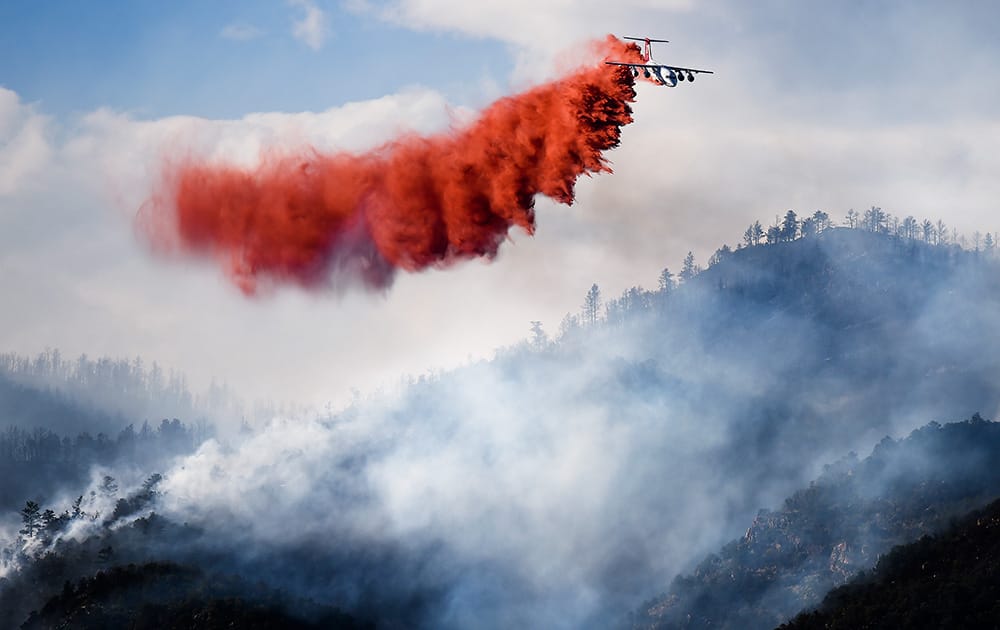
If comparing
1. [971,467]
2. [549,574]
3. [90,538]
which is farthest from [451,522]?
[971,467]

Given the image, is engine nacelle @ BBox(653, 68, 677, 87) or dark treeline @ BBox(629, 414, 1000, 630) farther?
dark treeline @ BBox(629, 414, 1000, 630)

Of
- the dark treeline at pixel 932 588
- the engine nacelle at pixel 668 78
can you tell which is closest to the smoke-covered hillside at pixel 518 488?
the dark treeline at pixel 932 588

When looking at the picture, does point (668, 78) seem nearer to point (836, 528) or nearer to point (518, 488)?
point (836, 528)

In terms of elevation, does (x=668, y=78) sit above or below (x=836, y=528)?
above

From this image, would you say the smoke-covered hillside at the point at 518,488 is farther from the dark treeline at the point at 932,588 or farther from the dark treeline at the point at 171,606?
the dark treeline at the point at 932,588

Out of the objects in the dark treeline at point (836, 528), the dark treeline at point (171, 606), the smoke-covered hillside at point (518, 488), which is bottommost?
the dark treeline at point (836, 528)

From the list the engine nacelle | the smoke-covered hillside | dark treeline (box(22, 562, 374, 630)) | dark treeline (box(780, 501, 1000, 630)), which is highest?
the smoke-covered hillside

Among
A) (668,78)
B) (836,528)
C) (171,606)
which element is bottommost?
(836,528)

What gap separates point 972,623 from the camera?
64688mm

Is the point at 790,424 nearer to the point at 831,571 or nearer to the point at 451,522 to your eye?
the point at 451,522

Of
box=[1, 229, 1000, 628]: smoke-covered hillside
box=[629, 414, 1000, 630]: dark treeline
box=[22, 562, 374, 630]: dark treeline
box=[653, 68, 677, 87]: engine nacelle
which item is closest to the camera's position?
box=[653, 68, 677, 87]: engine nacelle

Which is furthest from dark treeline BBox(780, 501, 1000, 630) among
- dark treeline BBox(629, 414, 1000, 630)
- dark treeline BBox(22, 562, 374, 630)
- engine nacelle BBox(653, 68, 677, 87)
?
dark treeline BBox(22, 562, 374, 630)

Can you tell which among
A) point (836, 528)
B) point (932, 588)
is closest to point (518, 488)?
point (836, 528)

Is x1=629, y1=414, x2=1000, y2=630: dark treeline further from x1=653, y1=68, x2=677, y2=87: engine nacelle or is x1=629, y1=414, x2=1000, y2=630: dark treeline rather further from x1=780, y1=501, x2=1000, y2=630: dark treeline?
x1=653, y1=68, x2=677, y2=87: engine nacelle
